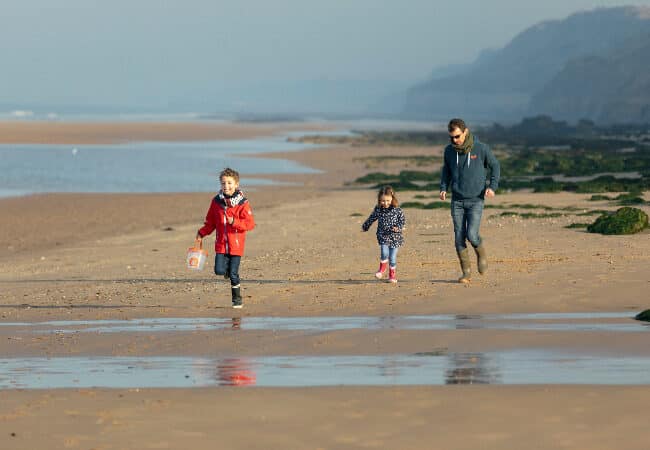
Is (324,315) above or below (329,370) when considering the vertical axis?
below

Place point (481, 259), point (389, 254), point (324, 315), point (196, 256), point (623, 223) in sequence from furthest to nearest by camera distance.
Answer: point (623, 223) < point (389, 254) < point (481, 259) < point (196, 256) < point (324, 315)

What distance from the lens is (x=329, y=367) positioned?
8.91 m

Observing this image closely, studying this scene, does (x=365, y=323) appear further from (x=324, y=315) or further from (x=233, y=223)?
(x=233, y=223)

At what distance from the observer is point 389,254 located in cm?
1451

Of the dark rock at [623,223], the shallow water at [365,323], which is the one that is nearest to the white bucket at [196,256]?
the shallow water at [365,323]

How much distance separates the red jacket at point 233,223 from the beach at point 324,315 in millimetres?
663

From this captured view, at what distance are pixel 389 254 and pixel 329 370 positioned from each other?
585 centimetres

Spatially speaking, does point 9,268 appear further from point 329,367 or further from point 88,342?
point 329,367

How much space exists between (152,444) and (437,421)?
164cm

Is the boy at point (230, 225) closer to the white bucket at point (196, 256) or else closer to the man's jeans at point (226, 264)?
the man's jeans at point (226, 264)

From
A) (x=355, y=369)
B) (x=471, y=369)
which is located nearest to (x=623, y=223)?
(x=471, y=369)

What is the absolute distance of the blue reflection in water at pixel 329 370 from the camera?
822cm

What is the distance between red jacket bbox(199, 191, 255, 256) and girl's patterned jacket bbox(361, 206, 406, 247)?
7.60ft

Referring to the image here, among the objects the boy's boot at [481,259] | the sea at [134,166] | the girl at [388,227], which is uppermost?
the girl at [388,227]
